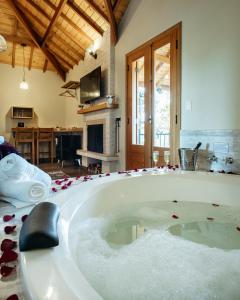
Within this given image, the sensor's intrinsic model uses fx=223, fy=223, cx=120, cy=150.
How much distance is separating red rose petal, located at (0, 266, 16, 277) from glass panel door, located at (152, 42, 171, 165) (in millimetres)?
2605

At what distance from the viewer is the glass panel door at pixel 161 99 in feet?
9.87

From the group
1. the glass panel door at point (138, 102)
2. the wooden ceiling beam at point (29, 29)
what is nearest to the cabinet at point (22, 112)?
the wooden ceiling beam at point (29, 29)

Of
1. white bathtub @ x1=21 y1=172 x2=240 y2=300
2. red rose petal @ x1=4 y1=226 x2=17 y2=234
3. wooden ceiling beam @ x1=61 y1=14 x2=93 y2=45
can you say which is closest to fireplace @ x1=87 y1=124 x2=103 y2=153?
wooden ceiling beam @ x1=61 y1=14 x2=93 y2=45

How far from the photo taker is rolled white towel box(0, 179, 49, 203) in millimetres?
1258

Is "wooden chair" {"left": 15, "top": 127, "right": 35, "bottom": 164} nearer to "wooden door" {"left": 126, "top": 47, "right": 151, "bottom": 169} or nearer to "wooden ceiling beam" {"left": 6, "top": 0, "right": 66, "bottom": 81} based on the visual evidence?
"wooden ceiling beam" {"left": 6, "top": 0, "right": 66, "bottom": 81}

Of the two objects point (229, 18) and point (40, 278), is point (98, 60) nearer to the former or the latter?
point (229, 18)

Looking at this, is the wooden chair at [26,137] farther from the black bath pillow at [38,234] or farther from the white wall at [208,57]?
the black bath pillow at [38,234]

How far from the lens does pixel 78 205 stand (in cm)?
133

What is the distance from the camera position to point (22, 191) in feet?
4.10

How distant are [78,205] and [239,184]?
4.30 feet

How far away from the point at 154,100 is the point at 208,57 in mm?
1041

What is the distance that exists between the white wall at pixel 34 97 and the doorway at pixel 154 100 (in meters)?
4.09

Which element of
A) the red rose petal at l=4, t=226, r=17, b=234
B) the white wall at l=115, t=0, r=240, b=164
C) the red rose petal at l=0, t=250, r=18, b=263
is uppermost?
the white wall at l=115, t=0, r=240, b=164

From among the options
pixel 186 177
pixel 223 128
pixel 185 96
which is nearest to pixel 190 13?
pixel 185 96
